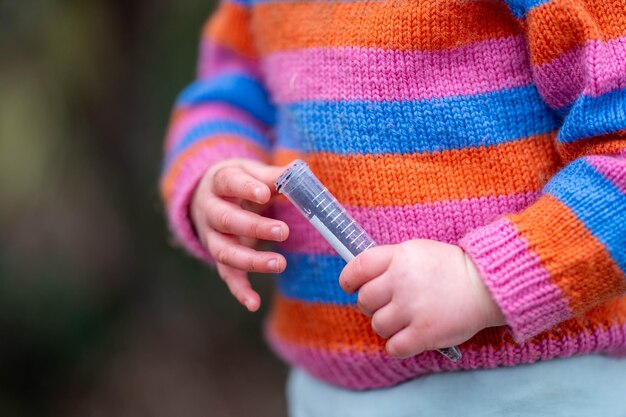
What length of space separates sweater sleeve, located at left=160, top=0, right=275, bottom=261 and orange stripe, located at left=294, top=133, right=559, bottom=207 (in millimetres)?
216

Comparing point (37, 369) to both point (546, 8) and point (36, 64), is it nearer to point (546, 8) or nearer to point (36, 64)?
point (36, 64)

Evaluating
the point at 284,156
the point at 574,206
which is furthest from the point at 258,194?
the point at 574,206

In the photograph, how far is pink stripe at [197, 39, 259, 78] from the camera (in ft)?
3.10

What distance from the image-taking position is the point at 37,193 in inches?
57.9

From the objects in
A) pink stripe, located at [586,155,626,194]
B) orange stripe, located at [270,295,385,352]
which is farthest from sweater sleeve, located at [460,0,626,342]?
orange stripe, located at [270,295,385,352]

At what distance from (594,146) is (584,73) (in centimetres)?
6

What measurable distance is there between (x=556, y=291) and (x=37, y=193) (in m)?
1.18

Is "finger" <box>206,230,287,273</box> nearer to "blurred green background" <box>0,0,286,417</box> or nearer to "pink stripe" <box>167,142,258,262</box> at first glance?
"pink stripe" <box>167,142,258,262</box>

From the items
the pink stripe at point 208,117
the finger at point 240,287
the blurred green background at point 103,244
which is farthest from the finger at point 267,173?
the blurred green background at point 103,244

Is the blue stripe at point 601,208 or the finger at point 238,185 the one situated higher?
the finger at point 238,185

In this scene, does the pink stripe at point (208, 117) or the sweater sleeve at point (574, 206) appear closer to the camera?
the sweater sleeve at point (574, 206)

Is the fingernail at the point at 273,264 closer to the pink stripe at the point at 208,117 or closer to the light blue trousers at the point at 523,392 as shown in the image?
the light blue trousers at the point at 523,392

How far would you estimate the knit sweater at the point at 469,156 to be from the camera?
0.57m

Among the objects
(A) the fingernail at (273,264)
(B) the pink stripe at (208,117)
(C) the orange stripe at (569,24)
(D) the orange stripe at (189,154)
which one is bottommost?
(C) the orange stripe at (569,24)
